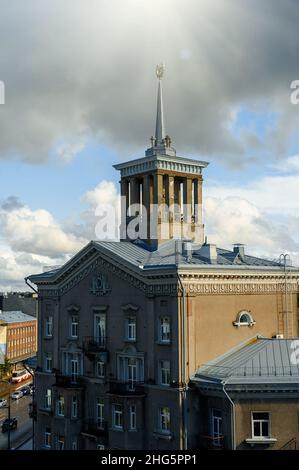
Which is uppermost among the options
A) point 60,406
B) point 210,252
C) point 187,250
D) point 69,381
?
point 187,250

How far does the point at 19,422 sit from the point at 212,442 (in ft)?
138

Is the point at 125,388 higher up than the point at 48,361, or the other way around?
the point at 48,361

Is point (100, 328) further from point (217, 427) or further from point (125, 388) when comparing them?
point (217, 427)

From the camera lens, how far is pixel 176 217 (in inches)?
1961

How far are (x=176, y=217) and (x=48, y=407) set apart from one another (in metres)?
17.7

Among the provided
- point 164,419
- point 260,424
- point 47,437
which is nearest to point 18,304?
point 47,437

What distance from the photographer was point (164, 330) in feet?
132

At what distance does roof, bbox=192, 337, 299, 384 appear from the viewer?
36.4 meters

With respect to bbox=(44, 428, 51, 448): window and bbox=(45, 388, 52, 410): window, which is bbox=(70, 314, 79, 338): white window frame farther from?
bbox=(44, 428, 51, 448): window

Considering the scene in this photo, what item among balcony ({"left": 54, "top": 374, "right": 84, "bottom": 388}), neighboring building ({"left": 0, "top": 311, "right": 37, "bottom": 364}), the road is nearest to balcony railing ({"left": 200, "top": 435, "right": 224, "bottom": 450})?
balcony ({"left": 54, "top": 374, "right": 84, "bottom": 388})

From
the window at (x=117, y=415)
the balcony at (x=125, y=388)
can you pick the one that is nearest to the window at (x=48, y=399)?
Answer: the balcony at (x=125, y=388)
